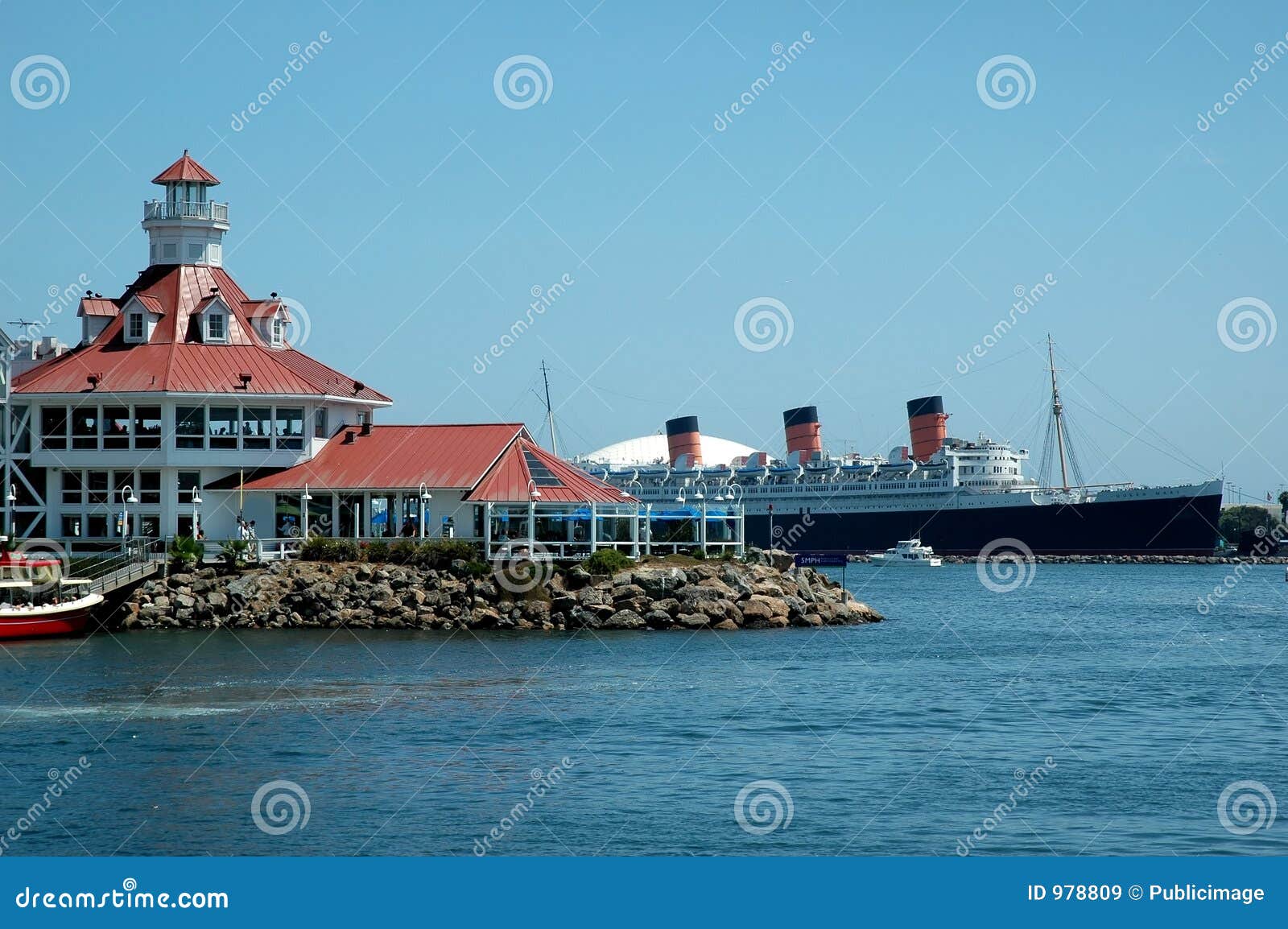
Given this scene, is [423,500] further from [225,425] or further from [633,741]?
[633,741]

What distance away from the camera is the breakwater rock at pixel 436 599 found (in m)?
38.2

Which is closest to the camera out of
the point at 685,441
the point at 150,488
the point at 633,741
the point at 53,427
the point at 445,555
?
the point at 633,741

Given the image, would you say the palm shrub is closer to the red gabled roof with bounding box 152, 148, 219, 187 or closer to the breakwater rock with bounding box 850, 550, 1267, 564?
the red gabled roof with bounding box 152, 148, 219, 187

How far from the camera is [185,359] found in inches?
1732

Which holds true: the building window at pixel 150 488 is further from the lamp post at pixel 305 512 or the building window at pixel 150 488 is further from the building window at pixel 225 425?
the lamp post at pixel 305 512

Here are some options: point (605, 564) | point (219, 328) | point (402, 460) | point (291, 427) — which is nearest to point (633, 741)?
point (605, 564)

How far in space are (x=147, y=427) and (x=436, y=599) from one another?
10.8m

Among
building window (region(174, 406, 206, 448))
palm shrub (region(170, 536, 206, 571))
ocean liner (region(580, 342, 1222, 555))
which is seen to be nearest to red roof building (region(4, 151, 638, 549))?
building window (region(174, 406, 206, 448))

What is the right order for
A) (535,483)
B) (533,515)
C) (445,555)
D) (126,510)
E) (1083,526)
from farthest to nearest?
1. (1083,526)
2. (126,510)
3. (535,483)
4. (533,515)
5. (445,555)

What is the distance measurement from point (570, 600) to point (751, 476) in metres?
90.1

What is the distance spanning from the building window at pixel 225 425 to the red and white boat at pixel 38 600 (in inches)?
262

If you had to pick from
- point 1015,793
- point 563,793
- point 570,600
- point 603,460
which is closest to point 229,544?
point 570,600

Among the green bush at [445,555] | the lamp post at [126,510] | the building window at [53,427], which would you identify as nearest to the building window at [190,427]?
the lamp post at [126,510]

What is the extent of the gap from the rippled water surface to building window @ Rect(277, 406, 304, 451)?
27.4 ft
